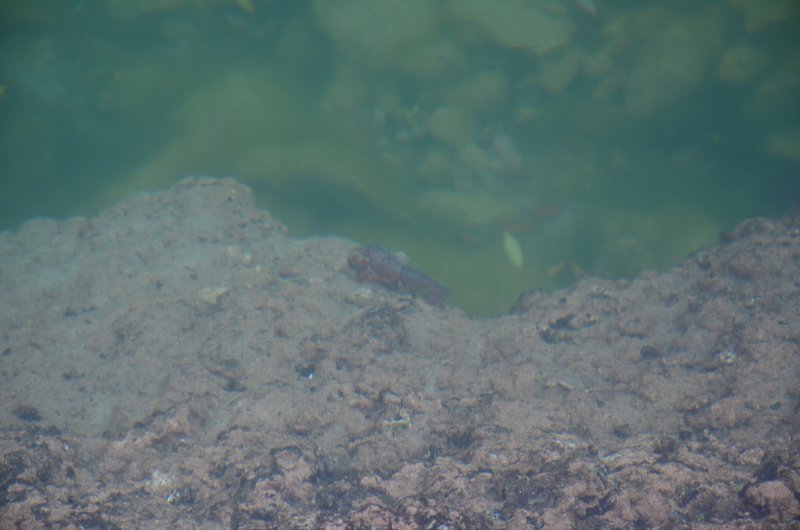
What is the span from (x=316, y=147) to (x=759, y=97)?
6.94m

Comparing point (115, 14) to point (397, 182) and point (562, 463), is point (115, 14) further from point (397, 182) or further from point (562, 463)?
point (562, 463)

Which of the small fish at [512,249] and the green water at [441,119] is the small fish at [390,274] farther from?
the small fish at [512,249]

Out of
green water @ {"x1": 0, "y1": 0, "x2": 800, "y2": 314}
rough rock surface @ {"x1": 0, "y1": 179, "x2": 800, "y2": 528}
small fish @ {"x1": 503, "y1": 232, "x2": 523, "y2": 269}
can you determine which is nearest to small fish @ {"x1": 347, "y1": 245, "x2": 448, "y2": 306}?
rough rock surface @ {"x1": 0, "y1": 179, "x2": 800, "y2": 528}

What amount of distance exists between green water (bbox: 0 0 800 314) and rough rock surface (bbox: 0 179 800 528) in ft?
7.87

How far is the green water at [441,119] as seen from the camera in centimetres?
805

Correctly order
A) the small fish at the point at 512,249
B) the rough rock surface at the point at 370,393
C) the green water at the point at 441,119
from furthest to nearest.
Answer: the small fish at the point at 512,249 → the green water at the point at 441,119 → the rough rock surface at the point at 370,393

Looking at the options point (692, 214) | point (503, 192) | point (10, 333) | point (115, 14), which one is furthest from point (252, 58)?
point (692, 214)

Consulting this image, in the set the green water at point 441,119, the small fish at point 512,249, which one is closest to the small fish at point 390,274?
the green water at point 441,119

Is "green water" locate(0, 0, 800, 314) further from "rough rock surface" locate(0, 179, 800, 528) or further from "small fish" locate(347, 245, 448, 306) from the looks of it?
"rough rock surface" locate(0, 179, 800, 528)

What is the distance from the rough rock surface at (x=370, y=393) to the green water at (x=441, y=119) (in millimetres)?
2398

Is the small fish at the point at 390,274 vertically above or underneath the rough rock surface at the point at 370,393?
above

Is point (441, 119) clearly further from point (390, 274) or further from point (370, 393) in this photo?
point (370, 393)

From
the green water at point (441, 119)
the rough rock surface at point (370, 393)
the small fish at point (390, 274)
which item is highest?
the green water at point (441, 119)

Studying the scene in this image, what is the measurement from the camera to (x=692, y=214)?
838 centimetres
